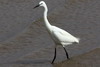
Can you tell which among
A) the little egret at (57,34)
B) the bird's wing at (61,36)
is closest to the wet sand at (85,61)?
the little egret at (57,34)

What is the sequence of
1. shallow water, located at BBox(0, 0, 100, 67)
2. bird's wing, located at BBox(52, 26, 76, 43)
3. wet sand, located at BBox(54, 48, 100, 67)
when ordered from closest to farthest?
wet sand, located at BBox(54, 48, 100, 67)
bird's wing, located at BBox(52, 26, 76, 43)
shallow water, located at BBox(0, 0, 100, 67)

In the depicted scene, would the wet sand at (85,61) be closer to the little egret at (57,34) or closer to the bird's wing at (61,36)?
the little egret at (57,34)

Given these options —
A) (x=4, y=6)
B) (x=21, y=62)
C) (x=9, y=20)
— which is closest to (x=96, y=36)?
(x=21, y=62)

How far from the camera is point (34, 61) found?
10.7 meters

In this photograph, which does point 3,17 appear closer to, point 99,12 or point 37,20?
point 37,20

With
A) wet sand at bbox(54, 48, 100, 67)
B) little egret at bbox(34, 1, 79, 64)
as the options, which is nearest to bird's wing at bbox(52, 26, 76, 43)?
little egret at bbox(34, 1, 79, 64)

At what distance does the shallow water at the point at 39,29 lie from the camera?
11.1 metres

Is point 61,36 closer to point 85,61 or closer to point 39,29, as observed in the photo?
point 85,61

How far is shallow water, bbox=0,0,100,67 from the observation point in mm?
11148

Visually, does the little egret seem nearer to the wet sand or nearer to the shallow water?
the wet sand

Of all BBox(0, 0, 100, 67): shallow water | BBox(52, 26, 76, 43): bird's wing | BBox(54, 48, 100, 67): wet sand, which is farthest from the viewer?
BBox(0, 0, 100, 67): shallow water

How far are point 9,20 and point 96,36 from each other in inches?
147

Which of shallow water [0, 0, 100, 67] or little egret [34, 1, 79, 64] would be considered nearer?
little egret [34, 1, 79, 64]

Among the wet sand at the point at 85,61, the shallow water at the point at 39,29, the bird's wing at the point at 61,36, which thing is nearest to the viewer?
the wet sand at the point at 85,61
